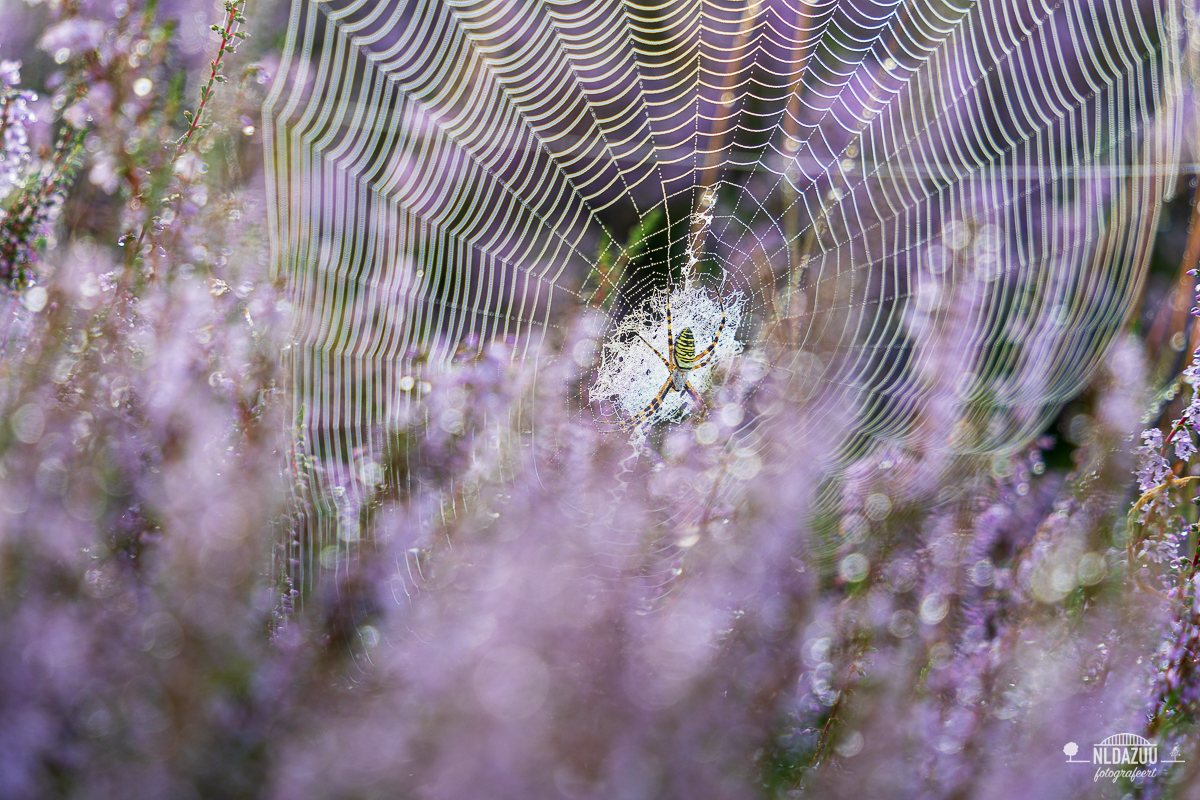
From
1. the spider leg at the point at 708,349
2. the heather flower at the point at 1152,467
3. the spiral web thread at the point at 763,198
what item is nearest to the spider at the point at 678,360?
the spider leg at the point at 708,349

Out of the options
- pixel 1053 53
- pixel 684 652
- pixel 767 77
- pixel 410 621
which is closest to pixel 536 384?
pixel 410 621

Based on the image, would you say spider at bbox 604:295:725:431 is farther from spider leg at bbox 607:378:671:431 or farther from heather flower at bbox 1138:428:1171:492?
heather flower at bbox 1138:428:1171:492

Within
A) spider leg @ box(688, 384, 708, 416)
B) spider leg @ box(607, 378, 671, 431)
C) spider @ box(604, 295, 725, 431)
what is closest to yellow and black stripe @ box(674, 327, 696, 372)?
spider @ box(604, 295, 725, 431)

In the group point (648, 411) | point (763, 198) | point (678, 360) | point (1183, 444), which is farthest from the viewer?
point (763, 198)

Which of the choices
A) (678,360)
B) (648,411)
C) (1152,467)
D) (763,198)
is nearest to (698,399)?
(648,411)

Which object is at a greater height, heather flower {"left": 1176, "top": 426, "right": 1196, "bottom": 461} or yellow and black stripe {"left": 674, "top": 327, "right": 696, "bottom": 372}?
yellow and black stripe {"left": 674, "top": 327, "right": 696, "bottom": 372}

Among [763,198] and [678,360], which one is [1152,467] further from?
[763,198]

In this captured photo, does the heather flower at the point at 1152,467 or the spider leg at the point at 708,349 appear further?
the spider leg at the point at 708,349

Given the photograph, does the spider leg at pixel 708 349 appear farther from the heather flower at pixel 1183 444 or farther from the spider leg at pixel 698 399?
the heather flower at pixel 1183 444

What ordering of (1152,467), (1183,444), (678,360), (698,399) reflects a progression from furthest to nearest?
1. (678,360)
2. (698,399)
3. (1152,467)
4. (1183,444)
